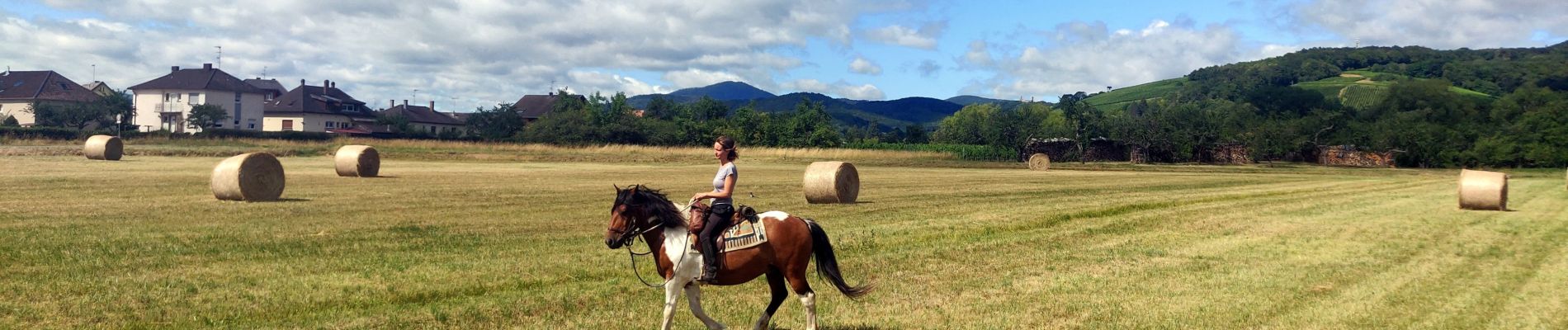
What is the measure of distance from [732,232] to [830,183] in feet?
59.6

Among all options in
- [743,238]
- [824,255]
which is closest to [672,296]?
[743,238]

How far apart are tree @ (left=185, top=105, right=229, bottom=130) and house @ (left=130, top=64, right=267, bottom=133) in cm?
487

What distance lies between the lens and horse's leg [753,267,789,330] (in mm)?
9242

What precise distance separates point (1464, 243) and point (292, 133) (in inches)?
3569

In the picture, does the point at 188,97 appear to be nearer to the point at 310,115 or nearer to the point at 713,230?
the point at 310,115

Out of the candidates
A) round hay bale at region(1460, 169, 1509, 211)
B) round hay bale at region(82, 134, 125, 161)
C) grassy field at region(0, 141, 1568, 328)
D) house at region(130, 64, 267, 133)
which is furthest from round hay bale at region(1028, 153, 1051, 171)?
house at region(130, 64, 267, 133)

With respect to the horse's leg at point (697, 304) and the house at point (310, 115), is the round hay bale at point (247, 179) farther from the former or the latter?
the house at point (310, 115)

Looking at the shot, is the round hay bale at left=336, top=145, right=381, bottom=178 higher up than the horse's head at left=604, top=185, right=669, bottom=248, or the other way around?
the horse's head at left=604, top=185, right=669, bottom=248

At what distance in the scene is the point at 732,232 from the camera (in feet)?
29.6

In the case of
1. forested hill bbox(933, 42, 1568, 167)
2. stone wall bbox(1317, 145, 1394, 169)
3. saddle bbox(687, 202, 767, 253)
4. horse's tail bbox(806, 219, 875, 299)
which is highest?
forested hill bbox(933, 42, 1568, 167)

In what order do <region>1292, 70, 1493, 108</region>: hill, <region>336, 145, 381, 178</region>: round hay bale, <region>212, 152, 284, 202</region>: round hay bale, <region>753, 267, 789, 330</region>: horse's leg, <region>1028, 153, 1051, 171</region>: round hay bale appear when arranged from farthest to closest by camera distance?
<region>1292, 70, 1493, 108</region>: hill
<region>1028, 153, 1051, 171</region>: round hay bale
<region>336, 145, 381, 178</region>: round hay bale
<region>212, 152, 284, 202</region>: round hay bale
<region>753, 267, 789, 330</region>: horse's leg

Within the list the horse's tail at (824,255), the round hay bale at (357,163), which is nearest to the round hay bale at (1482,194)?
the horse's tail at (824,255)

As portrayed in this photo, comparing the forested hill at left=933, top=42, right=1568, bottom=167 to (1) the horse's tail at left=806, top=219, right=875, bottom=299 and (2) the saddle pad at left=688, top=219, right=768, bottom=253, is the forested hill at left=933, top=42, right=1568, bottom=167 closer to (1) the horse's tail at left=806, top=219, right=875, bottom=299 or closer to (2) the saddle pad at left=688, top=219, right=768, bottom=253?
(1) the horse's tail at left=806, top=219, right=875, bottom=299

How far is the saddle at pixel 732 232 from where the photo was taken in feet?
29.3
